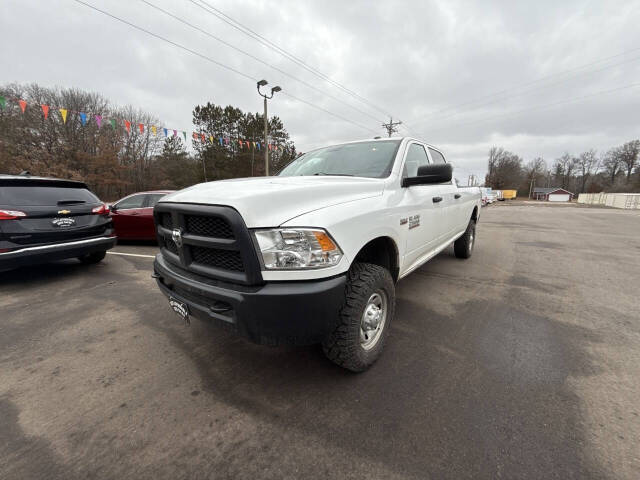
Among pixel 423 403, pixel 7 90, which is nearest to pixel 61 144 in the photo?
pixel 7 90

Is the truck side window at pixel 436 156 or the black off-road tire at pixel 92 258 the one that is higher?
the truck side window at pixel 436 156

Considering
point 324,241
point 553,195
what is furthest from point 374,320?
point 553,195

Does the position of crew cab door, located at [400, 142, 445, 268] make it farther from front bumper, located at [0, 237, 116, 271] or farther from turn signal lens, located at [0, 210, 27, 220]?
turn signal lens, located at [0, 210, 27, 220]

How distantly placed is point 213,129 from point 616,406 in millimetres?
34550

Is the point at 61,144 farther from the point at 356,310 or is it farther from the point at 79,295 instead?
the point at 356,310

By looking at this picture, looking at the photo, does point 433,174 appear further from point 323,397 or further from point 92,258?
point 92,258

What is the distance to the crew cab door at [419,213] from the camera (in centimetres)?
262

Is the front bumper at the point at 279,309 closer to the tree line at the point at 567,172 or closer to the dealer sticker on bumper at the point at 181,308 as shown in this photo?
the dealer sticker on bumper at the point at 181,308

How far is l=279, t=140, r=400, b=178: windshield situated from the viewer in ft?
8.89

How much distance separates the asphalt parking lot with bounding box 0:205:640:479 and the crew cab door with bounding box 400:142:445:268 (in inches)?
30.4

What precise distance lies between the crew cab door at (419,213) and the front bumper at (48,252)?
4.61 meters

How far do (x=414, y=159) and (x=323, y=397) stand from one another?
2.57 m

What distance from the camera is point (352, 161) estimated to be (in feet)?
9.73

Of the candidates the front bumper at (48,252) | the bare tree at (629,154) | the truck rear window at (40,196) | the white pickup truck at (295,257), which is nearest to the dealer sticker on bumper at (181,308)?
the white pickup truck at (295,257)
